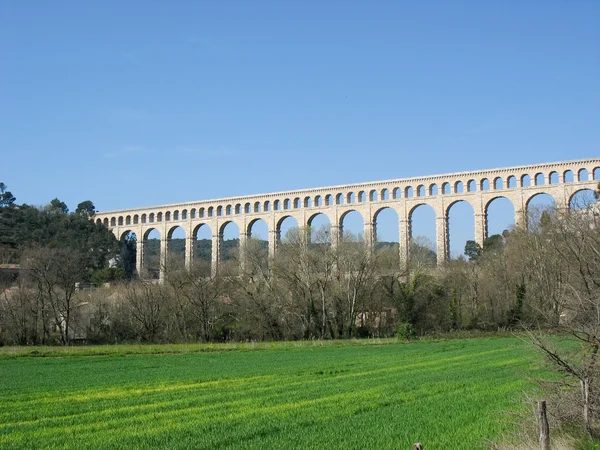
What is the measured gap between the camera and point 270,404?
12.1 m

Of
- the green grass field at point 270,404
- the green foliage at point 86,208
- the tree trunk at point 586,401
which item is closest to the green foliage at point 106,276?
the green foliage at point 86,208

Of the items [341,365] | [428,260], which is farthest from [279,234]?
[341,365]

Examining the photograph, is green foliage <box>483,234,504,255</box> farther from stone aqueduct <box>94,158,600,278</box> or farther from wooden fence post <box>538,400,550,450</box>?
wooden fence post <box>538,400,550,450</box>

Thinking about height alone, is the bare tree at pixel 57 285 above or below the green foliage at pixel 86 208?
below

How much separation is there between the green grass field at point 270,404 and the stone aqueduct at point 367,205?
27.4m

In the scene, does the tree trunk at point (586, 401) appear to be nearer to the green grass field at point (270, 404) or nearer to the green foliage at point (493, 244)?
the green grass field at point (270, 404)

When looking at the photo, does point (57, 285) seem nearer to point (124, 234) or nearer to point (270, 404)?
point (124, 234)

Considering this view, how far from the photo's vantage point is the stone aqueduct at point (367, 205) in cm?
5197

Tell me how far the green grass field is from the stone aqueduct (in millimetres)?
27414

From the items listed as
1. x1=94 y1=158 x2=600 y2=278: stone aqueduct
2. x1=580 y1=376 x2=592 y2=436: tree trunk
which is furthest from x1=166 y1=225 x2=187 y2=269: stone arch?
x1=580 y1=376 x2=592 y2=436: tree trunk

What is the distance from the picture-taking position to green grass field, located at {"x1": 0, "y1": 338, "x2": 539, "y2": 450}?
29.0 ft

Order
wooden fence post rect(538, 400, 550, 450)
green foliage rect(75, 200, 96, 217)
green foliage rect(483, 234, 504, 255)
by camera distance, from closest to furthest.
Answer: wooden fence post rect(538, 400, 550, 450) → green foliage rect(483, 234, 504, 255) → green foliage rect(75, 200, 96, 217)

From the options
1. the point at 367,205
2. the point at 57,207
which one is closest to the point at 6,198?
the point at 57,207

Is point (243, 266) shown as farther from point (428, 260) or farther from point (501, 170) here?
point (501, 170)
